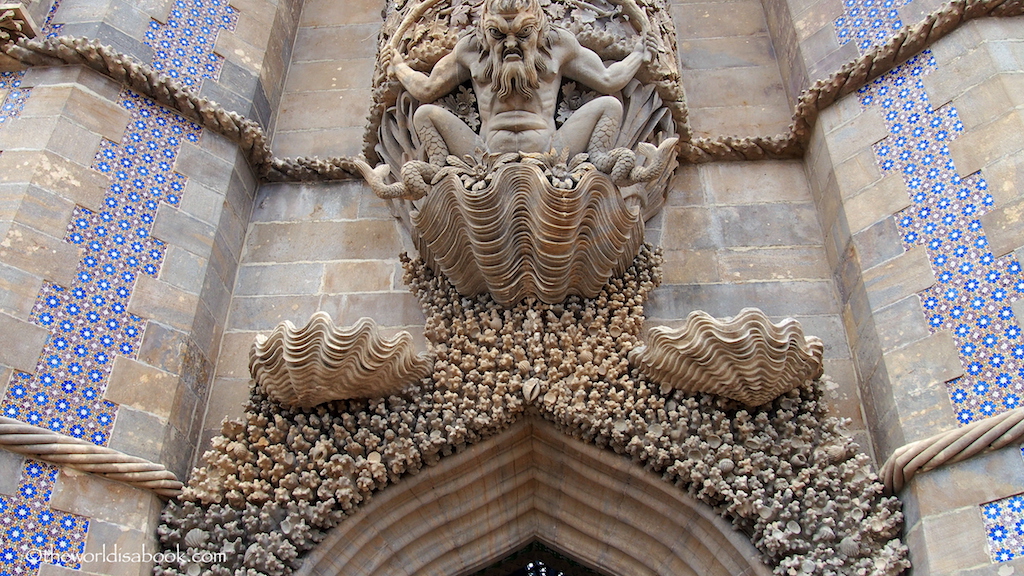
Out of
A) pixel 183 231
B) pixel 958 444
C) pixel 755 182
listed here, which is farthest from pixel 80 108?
pixel 958 444

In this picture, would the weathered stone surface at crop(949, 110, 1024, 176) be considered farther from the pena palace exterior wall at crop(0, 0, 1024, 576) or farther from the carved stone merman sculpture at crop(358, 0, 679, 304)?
the carved stone merman sculpture at crop(358, 0, 679, 304)

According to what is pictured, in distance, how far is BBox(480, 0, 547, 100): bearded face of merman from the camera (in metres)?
4.97

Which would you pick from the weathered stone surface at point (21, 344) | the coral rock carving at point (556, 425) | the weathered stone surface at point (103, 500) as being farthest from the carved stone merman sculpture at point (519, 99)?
the weathered stone surface at point (103, 500)

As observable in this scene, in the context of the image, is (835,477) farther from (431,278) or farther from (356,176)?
(356,176)

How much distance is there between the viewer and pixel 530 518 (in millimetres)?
4961

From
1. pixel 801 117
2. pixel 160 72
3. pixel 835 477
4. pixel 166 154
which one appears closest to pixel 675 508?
pixel 835 477

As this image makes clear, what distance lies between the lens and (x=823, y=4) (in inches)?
239

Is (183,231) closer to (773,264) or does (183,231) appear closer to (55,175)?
(55,175)

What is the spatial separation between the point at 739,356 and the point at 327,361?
6.21ft

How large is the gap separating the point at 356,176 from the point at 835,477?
11.2ft

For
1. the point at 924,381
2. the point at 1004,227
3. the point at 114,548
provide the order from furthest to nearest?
the point at 1004,227 < the point at 924,381 < the point at 114,548

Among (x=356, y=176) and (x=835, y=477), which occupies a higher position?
(x=356, y=176)

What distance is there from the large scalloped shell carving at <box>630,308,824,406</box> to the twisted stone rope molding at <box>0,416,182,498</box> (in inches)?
94.0

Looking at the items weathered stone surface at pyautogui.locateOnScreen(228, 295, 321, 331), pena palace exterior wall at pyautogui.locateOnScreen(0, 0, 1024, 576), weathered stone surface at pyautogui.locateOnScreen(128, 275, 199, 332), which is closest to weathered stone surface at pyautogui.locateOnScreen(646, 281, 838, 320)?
pena palace exterior wall at pyautogui.locateOnScreen(0, 0, 1024, 576)
